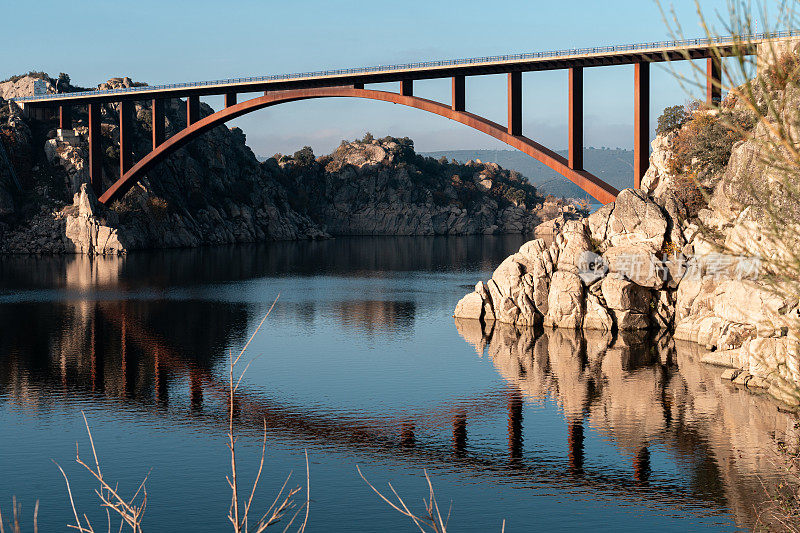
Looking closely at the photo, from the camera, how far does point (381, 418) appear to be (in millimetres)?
29500

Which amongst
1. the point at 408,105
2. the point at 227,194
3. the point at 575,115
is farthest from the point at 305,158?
the point at 575,115

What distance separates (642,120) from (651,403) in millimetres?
27645

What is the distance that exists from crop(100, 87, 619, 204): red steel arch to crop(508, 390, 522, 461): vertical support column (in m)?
24.5

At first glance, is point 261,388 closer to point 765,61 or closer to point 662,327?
point 662,327

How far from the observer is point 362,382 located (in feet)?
115

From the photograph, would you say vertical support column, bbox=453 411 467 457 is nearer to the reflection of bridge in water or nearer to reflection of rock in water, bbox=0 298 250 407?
the reflection of bridge in water

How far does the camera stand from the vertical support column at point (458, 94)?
64.2 m

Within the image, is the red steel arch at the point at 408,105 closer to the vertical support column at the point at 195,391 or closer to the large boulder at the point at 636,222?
the large boulder at the point at 636,222

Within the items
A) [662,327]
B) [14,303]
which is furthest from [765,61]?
[14,303]

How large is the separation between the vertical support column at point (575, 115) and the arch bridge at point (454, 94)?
0.07m

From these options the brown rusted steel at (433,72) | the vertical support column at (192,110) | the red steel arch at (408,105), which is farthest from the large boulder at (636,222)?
the vertical support column at (192,110)

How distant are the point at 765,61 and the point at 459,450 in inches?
789

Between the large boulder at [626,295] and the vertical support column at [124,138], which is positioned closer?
the large boulder at [626,295]

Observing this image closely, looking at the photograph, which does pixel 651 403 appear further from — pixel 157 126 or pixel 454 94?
pixel 157 126
